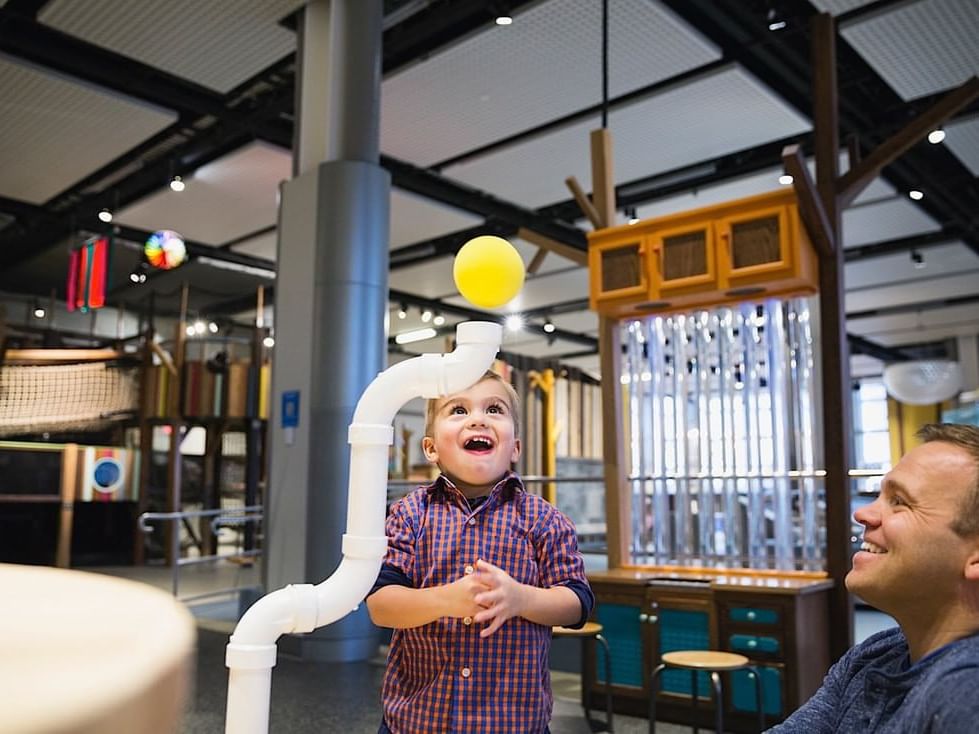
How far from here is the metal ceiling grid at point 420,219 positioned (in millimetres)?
9555

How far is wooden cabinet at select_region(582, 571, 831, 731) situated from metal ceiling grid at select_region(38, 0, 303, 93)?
4.54m

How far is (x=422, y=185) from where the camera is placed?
30.0 feet

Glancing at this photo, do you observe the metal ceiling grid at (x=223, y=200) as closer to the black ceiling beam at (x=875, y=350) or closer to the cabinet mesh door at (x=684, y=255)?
the cabinet mesh door at (x=684, y=255)

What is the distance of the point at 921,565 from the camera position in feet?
4.36

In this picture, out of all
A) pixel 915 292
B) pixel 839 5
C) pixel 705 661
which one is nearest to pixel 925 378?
pixel 915 292

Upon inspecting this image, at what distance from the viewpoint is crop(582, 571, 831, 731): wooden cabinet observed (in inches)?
168

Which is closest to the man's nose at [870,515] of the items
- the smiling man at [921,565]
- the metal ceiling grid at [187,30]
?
the smiling man at [921,565]

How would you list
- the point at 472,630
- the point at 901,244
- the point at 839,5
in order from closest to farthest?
the point at 472,630 → the point at 839,5 → the point at 901,244

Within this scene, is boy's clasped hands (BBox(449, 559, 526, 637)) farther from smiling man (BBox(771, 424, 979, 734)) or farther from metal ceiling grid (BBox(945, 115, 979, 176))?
metal ceiling grid (BBox(945, 115, 979, 176))

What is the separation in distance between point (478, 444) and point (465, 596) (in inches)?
14.9

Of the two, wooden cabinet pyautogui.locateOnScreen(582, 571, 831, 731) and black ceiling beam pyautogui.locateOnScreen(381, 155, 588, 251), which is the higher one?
black ceiling beam pyautogui.locateOnScreen(381, 155, 588, 251)

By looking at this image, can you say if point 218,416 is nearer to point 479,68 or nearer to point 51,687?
point 479,68

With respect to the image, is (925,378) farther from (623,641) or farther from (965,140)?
(623,641)

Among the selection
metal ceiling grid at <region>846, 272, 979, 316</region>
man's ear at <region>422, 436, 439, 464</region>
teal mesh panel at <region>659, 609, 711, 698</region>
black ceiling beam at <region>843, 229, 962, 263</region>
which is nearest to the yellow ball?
man's ear at <region>422, 436, 439, 464</region>
